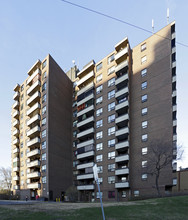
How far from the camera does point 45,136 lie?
6078 centimetres

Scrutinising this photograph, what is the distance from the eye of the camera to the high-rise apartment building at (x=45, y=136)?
5912cm

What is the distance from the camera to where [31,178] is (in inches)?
2589

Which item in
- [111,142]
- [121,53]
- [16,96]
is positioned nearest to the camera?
[111,142]

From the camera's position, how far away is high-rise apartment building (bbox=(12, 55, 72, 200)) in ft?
194

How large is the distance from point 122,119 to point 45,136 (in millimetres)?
22014

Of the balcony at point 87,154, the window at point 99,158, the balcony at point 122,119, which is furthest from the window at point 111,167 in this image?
the balcony at point 122,119

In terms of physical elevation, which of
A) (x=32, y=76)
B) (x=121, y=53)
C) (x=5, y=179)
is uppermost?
(x=121, y=53)

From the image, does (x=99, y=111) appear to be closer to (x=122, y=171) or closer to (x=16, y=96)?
(x=122, y=171)

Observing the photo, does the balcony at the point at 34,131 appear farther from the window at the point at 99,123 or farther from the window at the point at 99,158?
the window at the point at 99,158

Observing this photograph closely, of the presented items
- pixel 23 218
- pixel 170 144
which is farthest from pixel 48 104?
pixel 23 218

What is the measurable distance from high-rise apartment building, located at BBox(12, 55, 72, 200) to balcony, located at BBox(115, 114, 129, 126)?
18.9 metres

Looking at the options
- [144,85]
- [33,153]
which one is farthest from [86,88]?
[33,153]

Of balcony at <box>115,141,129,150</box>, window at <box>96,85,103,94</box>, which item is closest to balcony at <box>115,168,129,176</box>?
Result: balcony at <box>115,141,129,150</box>

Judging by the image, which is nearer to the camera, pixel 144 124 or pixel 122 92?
pixel 144 124
